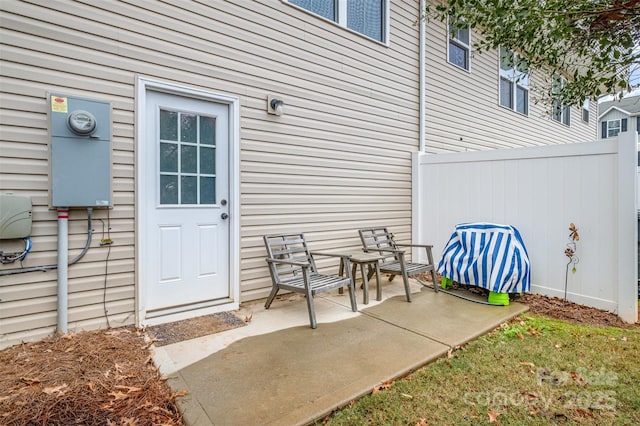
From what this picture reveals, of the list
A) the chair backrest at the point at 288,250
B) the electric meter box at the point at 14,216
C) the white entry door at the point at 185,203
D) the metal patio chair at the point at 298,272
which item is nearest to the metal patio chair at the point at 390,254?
the metal patio chair at the point at 298,272

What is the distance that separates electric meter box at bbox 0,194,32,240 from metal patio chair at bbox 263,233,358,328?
2022 mm

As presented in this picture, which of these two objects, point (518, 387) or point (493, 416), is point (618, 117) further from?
point (493, 416)

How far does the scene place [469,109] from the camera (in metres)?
7.17

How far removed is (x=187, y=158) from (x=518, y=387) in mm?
3428

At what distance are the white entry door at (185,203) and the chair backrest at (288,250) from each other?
512 millimetres

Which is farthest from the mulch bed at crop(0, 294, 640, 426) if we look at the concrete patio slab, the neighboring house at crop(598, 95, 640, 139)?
the neighboring house at crop(598, 95, 640, 139)

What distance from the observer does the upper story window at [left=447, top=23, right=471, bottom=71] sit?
22.5ft

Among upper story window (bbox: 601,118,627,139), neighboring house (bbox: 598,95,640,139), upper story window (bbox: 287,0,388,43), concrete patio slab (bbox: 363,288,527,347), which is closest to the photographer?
concrete patio slab (bbox: 363,288,527,347)

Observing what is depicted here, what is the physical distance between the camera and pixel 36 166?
9.15 feet

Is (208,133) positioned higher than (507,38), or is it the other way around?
(507,38)

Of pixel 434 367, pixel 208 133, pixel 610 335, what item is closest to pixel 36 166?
pixel 208 133

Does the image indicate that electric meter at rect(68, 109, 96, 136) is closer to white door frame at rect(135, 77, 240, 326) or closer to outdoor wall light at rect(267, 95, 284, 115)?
white door frame at rect(135, 77, 240, 326)

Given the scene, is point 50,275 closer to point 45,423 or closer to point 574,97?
point 45,423

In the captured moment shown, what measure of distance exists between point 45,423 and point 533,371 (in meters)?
3.09
